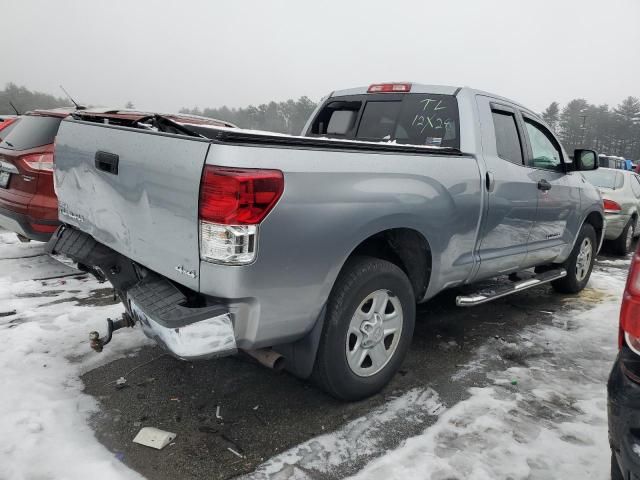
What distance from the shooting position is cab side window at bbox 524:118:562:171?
4332mm

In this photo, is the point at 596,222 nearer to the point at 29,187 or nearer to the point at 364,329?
the point at 364,329

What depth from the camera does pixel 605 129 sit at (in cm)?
6988

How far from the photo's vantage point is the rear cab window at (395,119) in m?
3.73

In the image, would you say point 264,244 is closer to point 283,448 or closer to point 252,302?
point 252,302

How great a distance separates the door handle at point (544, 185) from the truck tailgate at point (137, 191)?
3.22 m

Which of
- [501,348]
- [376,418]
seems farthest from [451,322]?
[376,418]

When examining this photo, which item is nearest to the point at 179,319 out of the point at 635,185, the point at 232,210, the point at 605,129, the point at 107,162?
the point at 232,210

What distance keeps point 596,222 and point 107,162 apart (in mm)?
5284

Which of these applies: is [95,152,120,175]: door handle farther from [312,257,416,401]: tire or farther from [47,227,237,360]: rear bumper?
[312,257,416,401]: tire

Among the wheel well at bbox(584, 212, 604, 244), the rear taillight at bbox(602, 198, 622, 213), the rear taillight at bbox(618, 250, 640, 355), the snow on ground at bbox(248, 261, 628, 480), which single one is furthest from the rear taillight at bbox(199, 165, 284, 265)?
the rear taillight at bbox(602, 198, 622, 213)

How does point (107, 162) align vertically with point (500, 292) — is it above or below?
above

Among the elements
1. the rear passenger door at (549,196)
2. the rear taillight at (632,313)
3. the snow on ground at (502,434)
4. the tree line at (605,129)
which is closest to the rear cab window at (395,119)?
the rear passenger door at (549,196)

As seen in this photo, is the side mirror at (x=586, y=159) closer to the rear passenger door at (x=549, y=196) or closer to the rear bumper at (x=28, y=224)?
the rear passenger door at (x=549, y=196)

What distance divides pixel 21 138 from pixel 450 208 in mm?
4634
